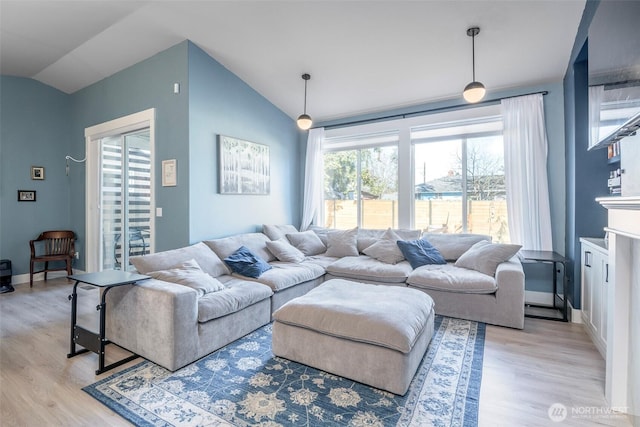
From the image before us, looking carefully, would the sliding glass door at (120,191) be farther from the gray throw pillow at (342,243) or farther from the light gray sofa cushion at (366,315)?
the light gray sofa cushion at (366,315)

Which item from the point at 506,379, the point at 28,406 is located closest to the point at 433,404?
the point at 506,379

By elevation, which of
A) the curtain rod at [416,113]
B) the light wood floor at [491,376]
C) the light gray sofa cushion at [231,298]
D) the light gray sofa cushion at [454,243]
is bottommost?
the light wood floor at [491,376]

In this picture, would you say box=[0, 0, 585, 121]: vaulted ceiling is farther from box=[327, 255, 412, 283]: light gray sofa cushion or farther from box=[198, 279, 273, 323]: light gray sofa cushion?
box=[198, 279, 273, 323]: light gray sofa cushion

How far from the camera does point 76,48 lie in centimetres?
394

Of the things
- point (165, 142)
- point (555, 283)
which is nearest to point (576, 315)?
point (555, 283)

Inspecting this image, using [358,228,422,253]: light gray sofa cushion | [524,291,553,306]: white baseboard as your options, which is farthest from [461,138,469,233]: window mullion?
[524,291,553,306]: white baseboard

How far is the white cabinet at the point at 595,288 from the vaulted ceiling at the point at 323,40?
6.83 feet

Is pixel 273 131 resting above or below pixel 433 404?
above

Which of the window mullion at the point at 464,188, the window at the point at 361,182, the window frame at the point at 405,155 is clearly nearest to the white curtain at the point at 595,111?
the window mullion at the point at 464,188

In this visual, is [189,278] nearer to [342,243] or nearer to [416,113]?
[342,243]

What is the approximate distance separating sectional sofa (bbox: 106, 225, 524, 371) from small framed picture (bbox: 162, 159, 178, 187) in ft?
2.84

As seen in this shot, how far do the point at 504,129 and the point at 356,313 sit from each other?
128 inches

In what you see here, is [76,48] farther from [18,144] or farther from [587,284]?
[587,284]

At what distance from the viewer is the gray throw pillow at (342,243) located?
14.6ft
